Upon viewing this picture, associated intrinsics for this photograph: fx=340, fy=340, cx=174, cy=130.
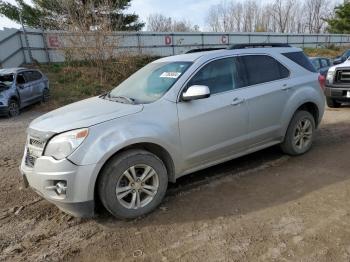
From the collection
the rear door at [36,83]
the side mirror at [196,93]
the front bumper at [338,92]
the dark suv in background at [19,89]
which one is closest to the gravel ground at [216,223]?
the side mirror at [196,93]

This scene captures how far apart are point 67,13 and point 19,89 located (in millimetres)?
8667

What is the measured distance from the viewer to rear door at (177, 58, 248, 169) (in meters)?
4.03

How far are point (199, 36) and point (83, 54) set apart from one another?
42.5ft

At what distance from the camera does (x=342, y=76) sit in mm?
9133

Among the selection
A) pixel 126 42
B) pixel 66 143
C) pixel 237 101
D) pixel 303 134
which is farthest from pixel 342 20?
pixel 66 143

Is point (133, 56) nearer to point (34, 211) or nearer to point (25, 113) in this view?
point (25, 113)

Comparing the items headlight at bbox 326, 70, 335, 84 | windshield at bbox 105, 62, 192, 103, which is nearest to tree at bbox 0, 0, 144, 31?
headlight at bbox 326, 70, 335, 84

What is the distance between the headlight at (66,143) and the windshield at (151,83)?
36.9 inches

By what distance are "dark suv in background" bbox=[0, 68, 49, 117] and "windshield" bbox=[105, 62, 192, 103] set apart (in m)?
7.99

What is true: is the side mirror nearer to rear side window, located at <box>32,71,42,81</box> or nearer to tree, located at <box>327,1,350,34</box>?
rear side window, located at <box>32,71,42,81</box>

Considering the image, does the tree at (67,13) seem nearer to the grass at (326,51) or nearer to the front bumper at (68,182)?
the front bumper at (68,182)

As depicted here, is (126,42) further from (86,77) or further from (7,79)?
(7,79)

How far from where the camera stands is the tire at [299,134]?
17.4 feet

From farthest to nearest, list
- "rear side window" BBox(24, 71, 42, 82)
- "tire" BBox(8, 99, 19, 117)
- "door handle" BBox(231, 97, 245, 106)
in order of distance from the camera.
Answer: "rear side window" BBox(24, 71, 42, 82) < "tire" BBox(8, 99, 19, 117) < "door handle" BBox(231, 97, 245, 106)
